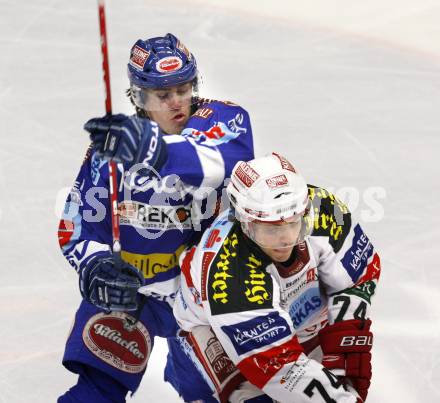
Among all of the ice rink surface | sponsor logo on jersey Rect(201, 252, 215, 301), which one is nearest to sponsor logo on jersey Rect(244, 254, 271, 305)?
sponsor logo on jersey Rect(201, 252, 215, 301)

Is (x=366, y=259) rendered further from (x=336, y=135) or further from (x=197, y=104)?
(x=336, y=135)

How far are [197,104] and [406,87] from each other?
3.14m

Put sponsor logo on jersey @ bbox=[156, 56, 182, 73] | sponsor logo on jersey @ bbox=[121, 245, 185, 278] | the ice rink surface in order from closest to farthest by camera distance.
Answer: sponsor logo on jersey @ bbox=[121, 245, 185, 278]
sponsor logo on jersey @ bbox=[156, 56, 182, 73]
the ice rink surface

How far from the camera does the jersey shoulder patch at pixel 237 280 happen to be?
3119 millimetres

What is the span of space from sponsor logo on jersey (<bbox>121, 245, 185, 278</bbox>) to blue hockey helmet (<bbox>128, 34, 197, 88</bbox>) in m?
0.57

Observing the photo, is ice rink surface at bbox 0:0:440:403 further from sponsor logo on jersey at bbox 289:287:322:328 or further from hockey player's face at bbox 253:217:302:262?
hockey player's face at bbox 253:217:302:262

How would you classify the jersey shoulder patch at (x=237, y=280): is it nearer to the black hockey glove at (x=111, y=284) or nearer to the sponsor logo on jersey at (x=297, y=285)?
the sponsor logo on jersey at (x=297, y=285)

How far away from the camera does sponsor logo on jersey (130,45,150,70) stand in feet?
12.6

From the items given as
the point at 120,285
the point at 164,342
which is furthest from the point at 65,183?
the point at 120,285

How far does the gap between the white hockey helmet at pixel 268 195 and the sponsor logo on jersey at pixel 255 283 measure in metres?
0.06

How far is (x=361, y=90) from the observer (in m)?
6.73

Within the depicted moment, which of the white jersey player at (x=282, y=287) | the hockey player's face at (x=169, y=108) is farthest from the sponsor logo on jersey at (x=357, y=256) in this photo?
the hockey player's face at (x=169, y=108)

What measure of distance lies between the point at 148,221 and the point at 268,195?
632mm

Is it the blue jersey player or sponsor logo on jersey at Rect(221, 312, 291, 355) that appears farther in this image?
the blue jersey player
